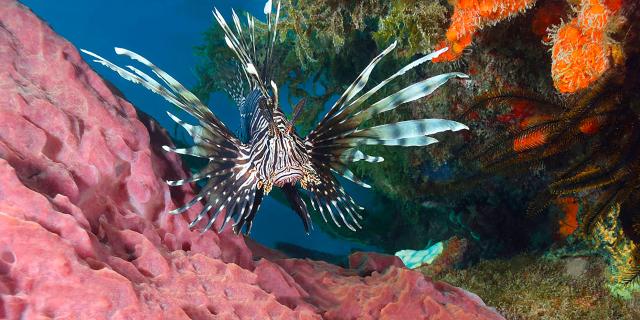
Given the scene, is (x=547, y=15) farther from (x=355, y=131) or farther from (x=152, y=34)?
(x=152, y=34)

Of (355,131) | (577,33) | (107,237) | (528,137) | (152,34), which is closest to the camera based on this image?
(107,237)

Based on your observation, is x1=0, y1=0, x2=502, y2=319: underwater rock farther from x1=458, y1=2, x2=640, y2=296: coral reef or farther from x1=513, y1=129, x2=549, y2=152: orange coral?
x1=513, y1=129, x2=549, y2=152: orange coral

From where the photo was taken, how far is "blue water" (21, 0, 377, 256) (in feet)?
144

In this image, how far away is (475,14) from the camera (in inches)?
103

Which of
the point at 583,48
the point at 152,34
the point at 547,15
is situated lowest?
the point at 583,48

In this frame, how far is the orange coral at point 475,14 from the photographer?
2.54m

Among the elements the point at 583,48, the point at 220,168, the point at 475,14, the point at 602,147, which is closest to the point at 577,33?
the point at 583,48

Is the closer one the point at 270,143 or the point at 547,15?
the point at 270,143

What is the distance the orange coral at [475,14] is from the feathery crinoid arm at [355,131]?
77 cm

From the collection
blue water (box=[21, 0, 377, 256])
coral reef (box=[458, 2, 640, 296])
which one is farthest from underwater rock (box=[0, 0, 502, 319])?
blue water (box=[21, 0, 377, 256])

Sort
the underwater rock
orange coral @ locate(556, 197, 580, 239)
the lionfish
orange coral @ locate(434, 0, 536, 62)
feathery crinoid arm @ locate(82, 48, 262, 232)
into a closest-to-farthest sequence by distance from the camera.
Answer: the underwater rock
the lionfish
feathery crinoid arm @ locate(82, 48, 262, 232)
orange coral @ locate(434, 0, 536, 62)
orange coral @ locate(556, 197, 580, 239)

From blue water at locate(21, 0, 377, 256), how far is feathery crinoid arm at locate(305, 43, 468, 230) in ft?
129

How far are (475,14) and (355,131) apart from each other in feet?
3.60

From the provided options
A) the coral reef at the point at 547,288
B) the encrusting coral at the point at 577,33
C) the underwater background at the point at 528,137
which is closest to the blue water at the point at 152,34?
the underwater background at the point at 528,137
